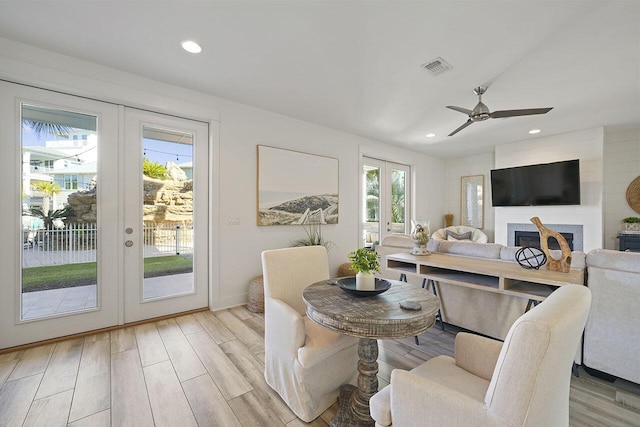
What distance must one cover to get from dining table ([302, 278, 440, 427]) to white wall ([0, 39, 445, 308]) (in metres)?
1.99

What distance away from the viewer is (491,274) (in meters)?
1.95

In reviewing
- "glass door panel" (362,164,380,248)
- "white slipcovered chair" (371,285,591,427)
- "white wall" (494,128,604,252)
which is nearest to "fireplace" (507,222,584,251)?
"white wall" (494,128,604,252)

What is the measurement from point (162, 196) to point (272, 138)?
1.58m

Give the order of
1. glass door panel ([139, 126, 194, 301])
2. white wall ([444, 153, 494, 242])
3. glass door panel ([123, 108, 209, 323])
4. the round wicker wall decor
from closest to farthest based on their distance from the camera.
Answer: glass door panel ([123, 108, 209, 323]) → glass door panel ([139, 126, 194, 301]) → the round wicker wall decor → white wall ([444, 153, 494, 242])

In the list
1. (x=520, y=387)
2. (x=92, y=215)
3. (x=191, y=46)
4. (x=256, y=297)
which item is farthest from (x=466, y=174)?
(x=92, y=215)

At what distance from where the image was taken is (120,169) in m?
2.74

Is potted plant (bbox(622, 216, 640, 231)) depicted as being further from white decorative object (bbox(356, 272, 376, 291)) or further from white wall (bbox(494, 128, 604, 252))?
white decorative object (bbox(356, 272, 376, 291))

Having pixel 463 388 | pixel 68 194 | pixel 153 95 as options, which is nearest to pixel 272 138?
pixel 153 95

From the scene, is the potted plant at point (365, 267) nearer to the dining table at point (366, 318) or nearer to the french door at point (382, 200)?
the dining table at point (366, 318)

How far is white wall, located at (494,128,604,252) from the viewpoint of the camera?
14.1ft

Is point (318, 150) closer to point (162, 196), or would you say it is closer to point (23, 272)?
point (162, 196)

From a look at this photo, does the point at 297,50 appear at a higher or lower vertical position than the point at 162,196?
higher

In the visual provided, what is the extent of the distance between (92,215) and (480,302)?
12.4 feet

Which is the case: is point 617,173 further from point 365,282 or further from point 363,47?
A: point 365,282
